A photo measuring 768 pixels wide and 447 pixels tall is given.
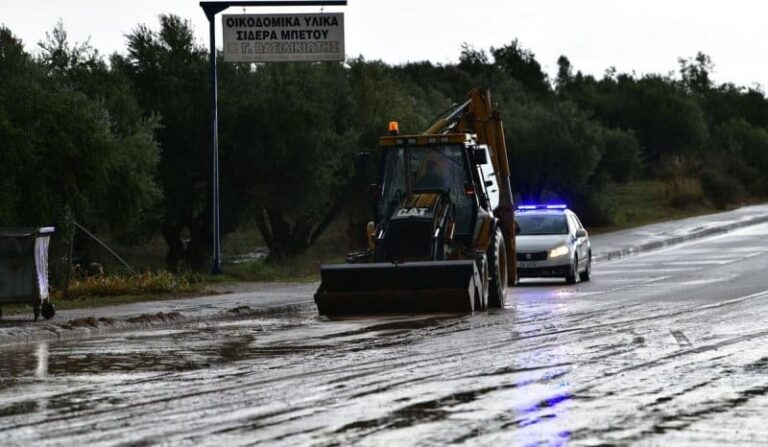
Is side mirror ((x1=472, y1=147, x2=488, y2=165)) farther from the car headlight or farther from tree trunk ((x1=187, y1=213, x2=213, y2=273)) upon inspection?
tree trunk ((x1=187, y1=213, x2=213, y2=273))

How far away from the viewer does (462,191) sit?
77.2ft

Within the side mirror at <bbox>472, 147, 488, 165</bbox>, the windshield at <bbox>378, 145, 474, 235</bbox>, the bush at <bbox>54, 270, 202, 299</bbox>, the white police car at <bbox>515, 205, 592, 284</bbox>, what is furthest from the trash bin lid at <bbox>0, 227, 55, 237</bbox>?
the white police car at <bbox>515, 205, 592, 284</bbox>

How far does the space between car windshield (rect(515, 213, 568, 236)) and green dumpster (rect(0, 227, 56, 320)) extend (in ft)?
45.3

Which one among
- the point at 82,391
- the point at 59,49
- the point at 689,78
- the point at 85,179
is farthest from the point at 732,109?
the point at 82,391

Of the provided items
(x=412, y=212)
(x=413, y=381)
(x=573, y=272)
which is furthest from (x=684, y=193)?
(x=413, y=381)

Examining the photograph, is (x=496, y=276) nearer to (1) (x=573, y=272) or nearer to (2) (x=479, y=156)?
(2) (x=479, y=156)

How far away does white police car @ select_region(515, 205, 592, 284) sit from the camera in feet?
100.0

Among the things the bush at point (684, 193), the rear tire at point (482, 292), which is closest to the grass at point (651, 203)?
the bush at point (684, 193)

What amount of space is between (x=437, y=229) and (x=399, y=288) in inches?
65.2

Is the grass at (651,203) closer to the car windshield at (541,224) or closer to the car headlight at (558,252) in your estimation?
the car windshield at (541,224)

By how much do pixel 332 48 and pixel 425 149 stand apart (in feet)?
22.6

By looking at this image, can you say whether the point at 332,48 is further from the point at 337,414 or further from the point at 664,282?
the point at 337,414

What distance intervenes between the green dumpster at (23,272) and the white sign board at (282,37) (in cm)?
1049

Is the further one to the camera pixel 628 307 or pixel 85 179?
pixel 85 179
